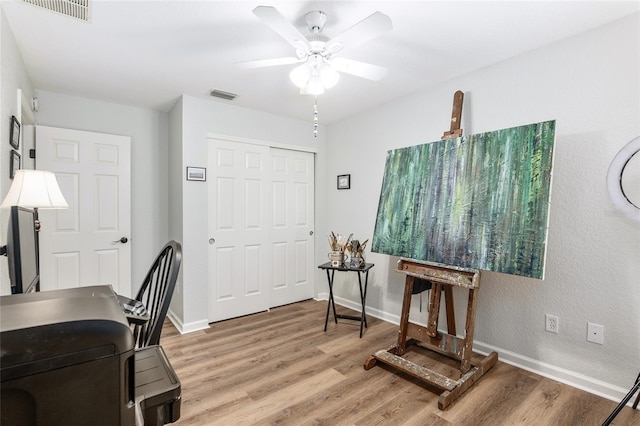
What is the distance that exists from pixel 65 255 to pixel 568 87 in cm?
455

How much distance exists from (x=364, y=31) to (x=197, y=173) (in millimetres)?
2262

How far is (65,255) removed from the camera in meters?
3.08

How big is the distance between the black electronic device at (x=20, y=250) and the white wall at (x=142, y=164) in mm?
2255

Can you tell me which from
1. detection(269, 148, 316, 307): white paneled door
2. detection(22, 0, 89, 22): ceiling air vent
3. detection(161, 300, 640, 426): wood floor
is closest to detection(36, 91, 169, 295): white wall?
detection(161, 300, 640, 426): wood floor

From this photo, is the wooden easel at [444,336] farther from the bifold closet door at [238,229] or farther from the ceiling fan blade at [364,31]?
the bifold closet door at [238,229]

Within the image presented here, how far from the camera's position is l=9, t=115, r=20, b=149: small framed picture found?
2.05 m

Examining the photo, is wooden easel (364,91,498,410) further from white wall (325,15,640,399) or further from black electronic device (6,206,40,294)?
black electronic device (6,206,40,294)

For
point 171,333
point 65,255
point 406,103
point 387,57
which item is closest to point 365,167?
point 406,103

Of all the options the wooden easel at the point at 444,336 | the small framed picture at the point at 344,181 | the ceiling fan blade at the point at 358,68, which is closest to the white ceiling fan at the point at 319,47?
the ceiling fan blade at the point at 358,68

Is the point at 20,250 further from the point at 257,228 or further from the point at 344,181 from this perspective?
the point at 344,181

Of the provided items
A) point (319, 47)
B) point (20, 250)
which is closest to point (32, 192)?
point (20, 250)

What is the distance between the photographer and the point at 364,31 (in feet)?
5.29

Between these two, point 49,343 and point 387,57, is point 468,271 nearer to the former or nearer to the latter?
point 387,57

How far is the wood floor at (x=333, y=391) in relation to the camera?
184 centimetres
